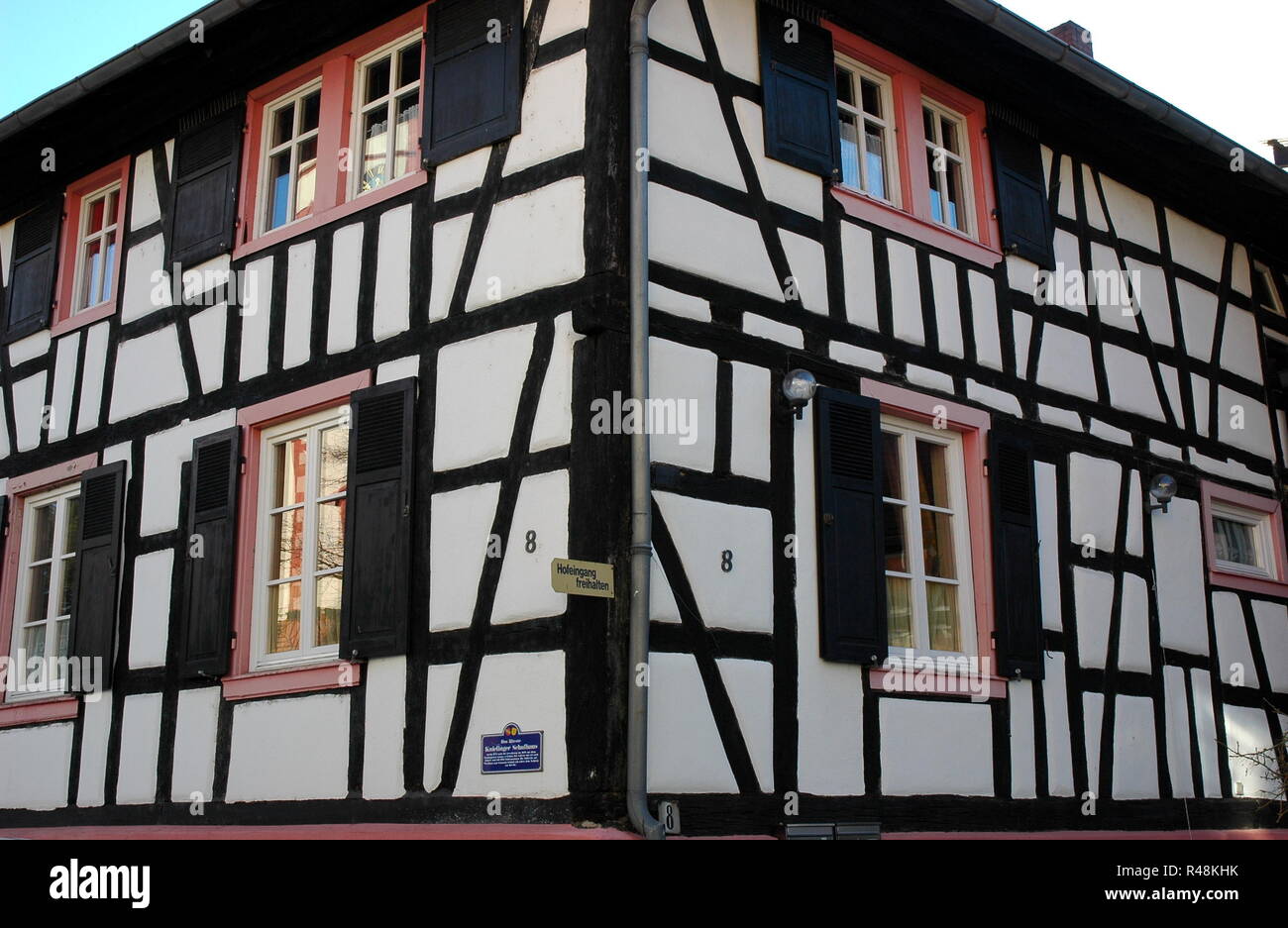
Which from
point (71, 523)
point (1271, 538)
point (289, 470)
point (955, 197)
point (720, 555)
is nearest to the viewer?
point (720, 555)

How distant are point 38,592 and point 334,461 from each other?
127 inches

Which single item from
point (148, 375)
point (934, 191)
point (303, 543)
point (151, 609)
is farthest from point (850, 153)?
point (151, 609)

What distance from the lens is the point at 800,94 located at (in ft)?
26.9

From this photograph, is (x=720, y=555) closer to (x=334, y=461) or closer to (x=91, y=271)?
(x=334, y=461)

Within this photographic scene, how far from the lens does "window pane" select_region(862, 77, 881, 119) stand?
29.6ft

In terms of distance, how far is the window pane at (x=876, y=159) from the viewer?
880 centimetres

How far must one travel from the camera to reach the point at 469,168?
7.69m

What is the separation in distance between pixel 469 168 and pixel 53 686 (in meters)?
4.65

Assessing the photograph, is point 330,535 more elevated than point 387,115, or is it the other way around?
point 387,115

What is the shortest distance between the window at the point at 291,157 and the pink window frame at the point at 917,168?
10.7ft

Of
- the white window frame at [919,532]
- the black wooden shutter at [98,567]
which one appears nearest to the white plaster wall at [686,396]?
the white window frame at [919,532]

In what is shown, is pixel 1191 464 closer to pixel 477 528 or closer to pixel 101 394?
pixel 477 528

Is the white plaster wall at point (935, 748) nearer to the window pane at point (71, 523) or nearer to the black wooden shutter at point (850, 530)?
the black wooden shutter at point (850, 530)

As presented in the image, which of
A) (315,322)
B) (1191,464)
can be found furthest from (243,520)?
(1191,464)
